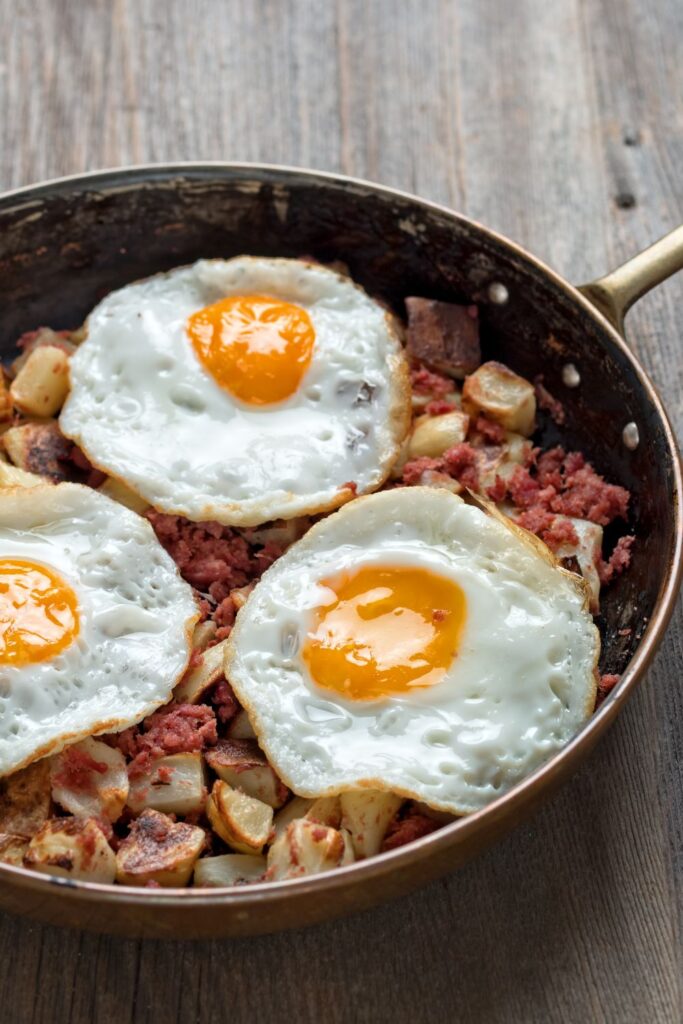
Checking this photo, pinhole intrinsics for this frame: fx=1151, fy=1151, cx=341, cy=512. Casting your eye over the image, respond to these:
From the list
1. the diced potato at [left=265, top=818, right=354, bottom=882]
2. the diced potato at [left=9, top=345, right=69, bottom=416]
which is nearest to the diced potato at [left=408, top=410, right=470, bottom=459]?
the diced potato at [left=9, top=345, right=69, bottom=416]

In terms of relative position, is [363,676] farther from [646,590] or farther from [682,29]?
[682,29]

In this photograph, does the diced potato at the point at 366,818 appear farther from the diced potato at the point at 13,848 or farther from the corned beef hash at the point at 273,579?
the diced potato at the point at 13,848

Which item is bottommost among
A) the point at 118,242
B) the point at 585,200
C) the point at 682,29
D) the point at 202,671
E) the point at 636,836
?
the point at 636,836

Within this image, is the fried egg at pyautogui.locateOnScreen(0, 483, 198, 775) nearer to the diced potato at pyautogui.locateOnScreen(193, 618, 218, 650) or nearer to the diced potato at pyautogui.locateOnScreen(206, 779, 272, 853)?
the diced potato at pyautogui.locateOnScreen(193, 618, 218, 650)

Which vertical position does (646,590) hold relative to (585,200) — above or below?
below

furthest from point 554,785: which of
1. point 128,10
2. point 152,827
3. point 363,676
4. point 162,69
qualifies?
point 128,10

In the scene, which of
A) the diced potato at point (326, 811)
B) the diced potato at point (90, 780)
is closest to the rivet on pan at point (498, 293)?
the diced potato at point (326, 811)
